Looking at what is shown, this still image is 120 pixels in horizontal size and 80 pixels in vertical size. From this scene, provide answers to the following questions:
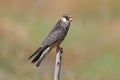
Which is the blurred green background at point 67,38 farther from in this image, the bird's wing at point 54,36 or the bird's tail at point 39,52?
the bird's tail at point 39,52

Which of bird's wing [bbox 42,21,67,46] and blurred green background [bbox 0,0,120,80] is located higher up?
bird's wing [bbox 42,21,67,46]

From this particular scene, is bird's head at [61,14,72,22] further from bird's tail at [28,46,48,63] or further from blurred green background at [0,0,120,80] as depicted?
blurred green background at [0,0,120,80]

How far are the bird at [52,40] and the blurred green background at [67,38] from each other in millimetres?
1577

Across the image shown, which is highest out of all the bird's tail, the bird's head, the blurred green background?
the bird's head

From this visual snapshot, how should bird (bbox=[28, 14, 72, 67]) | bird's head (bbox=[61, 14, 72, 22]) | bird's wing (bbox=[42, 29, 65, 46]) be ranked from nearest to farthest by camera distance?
bird (bbox=[28, 14, 72, 67]) → bird's wing (bbox=[42, 29, 65, 46]) → bird's head (bbox=[61, 14, 72, 22])

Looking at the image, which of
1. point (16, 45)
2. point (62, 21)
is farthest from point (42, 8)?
point (62, 21)

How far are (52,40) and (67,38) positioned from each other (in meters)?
5.93

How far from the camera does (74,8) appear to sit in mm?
22203

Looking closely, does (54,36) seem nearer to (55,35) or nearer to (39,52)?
(55,35)

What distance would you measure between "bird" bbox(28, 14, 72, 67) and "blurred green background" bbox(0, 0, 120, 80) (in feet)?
5.17

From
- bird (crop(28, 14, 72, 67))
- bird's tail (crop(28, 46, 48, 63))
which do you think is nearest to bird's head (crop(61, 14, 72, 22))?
bird (crop(28, 14, 72, 67))

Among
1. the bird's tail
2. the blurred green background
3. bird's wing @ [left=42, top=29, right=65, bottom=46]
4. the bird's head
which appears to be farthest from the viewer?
the blurred green background

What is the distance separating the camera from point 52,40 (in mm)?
14516

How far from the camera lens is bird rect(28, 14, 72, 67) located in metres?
13.9
